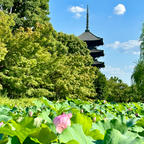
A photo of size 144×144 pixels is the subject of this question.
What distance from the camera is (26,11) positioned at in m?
18.0

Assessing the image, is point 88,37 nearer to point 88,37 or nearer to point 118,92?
point 88,37

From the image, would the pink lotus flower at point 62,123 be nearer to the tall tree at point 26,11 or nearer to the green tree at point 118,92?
the tall tree at point 26,11

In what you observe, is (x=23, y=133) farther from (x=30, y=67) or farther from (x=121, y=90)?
(x=121, y=90)

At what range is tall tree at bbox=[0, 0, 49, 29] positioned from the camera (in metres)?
17.2

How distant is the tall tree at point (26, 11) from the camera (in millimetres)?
17175

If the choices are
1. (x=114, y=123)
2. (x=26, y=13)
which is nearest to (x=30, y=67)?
(x=26, y=13)

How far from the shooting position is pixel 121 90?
2381 centimetres

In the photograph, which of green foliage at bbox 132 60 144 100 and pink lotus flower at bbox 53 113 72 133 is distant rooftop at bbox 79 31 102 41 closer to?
green foliage at bbox 132 60 144 100

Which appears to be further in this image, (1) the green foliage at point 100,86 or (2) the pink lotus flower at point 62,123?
(1) the green foliage at point 100,86

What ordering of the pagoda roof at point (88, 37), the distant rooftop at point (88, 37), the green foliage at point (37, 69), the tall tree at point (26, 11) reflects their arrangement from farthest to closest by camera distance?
the distant rooftop at point (88, 37), the pagoda roof at point (88, 37), the tall tree at point (26, 11), the green foliage at point (37, 69)

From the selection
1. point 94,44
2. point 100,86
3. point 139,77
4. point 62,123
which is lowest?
point 62,123

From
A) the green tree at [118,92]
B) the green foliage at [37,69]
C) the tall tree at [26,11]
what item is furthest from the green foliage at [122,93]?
the tall tree at [26,11]

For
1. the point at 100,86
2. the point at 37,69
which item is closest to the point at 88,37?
the point at 100,86

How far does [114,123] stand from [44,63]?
13.0 m
